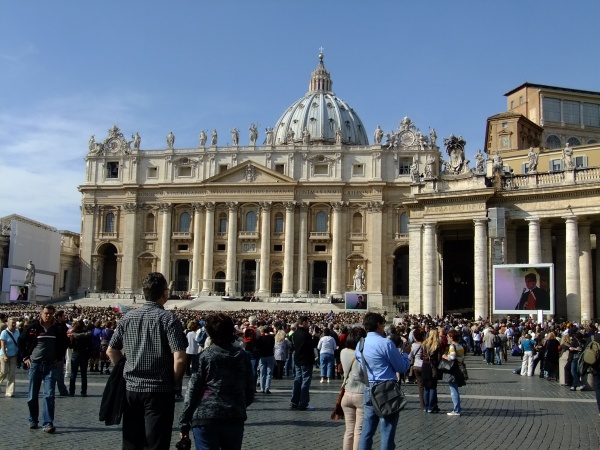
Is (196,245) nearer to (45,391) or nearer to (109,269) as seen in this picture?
(109,269)

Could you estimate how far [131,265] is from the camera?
250ft

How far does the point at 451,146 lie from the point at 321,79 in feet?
283

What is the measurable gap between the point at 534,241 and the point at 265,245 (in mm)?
44792

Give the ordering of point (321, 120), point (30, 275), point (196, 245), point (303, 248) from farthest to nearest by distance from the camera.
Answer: point (321, 120) → point (196, 245) → point (303, 248) → point (30, 275)

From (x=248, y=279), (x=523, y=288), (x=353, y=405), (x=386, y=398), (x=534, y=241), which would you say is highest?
(x=534, y=241)

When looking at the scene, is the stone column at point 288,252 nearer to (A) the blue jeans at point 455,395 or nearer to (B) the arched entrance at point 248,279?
(B) the arched entrance at point 248,279

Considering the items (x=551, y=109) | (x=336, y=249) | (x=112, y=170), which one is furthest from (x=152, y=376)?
(x=112, y=170)

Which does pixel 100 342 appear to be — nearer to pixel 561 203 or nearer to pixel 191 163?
pixel 561 203

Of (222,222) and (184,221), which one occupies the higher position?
A: (184,221)

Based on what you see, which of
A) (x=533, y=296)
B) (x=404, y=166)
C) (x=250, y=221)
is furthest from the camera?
(x=250, y=221)

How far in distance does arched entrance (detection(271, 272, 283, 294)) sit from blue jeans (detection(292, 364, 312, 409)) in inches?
2433

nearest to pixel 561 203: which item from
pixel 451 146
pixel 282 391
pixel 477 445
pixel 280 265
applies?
pixel 451 146

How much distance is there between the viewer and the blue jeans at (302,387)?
1258 centimetres

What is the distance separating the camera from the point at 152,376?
590 cm
